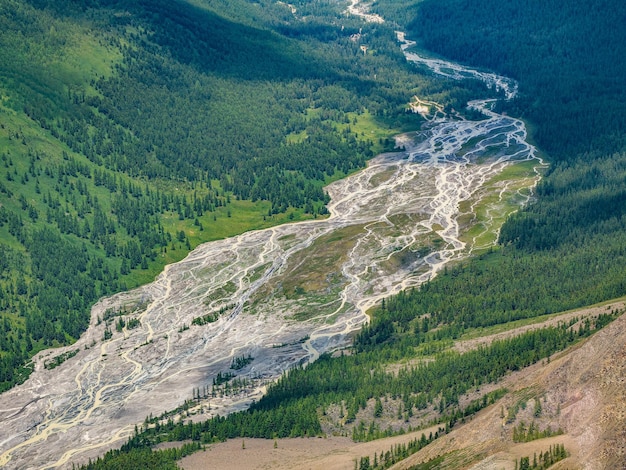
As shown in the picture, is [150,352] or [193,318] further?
[193,318]

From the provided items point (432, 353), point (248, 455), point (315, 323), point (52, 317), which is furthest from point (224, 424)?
point (52, 317)

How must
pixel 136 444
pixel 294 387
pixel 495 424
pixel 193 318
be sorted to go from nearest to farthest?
pixel 495 424
pixel 136 444
pixel 294 387
pixel 193 318

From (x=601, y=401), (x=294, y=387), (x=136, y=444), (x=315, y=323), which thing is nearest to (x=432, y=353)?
(x=294, y=387)

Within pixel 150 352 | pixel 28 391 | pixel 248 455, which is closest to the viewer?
pixel 248 455

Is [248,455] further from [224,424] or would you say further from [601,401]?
[601,401]

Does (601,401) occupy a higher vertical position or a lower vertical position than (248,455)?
higher

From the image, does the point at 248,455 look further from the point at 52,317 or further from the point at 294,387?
the point at 52,317
